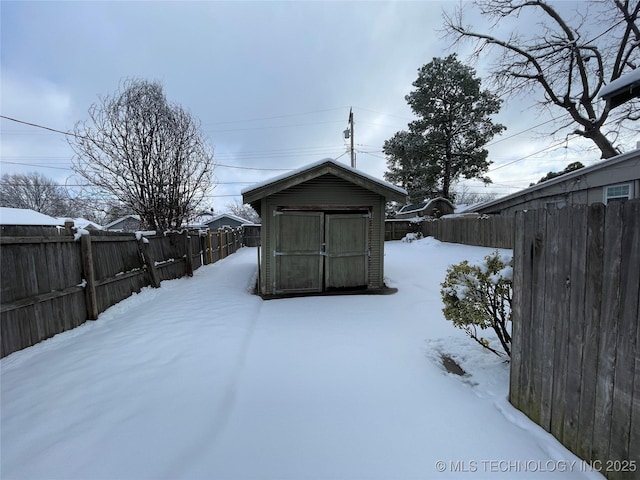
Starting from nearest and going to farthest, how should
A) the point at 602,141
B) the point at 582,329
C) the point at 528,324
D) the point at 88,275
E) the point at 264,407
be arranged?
1. the point at 582,329
2. the point at 528,324
3. the point at 264,407
4. the point at 88,275
5. the point at 602,141

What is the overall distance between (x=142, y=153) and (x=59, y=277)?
20.0ft

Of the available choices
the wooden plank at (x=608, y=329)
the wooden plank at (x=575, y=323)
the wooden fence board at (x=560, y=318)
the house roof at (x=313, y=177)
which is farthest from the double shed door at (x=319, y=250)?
the wooden plank at (x=608, y=329)

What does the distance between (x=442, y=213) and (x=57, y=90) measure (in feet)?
75.4

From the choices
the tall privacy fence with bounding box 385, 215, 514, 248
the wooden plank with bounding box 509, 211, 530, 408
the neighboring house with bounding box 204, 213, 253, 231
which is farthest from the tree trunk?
the neighboring house with bounding box 204, 213, 253, 231

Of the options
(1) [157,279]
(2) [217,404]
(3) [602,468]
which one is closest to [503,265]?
(3) [602,468]

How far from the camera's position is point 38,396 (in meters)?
2.49

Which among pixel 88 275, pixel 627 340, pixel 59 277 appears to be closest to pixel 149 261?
pixel 88 275

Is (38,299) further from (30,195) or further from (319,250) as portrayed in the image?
(30,195)

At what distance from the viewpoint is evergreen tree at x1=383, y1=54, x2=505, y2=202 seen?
1953 cm

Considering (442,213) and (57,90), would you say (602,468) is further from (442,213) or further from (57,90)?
(442,213)

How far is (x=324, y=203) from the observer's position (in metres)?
6.30

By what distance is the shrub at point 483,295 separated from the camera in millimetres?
2816

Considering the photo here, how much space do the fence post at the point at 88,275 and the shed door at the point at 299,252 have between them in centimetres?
324

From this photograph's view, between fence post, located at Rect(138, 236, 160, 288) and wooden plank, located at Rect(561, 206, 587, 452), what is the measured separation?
7534 mm
